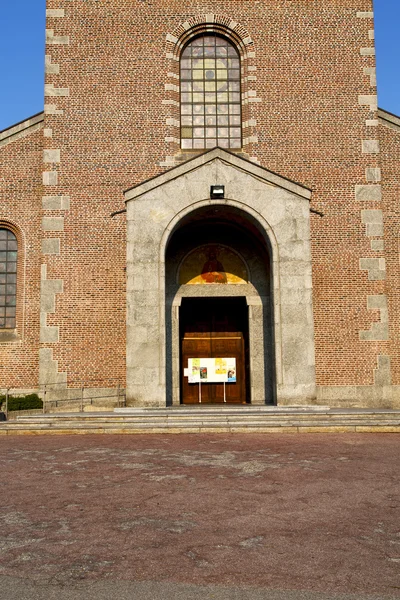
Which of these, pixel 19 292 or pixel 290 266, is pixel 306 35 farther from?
pixel 19 292

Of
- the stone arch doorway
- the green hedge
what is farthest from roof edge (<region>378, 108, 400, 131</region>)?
the green hedge

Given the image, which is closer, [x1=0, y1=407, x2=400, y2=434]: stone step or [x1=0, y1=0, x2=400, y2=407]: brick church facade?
[x1=0, y1=407, x2=400, y2=434]: stone step

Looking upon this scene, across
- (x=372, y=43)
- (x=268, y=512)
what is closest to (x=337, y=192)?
(x=372, y=43)

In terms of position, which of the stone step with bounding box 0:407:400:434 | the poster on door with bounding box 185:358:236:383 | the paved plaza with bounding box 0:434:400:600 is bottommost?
the paved plaza with bounding box 0:434:400:600

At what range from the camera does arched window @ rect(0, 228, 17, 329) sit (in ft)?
57.6

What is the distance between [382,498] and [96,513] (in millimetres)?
3260

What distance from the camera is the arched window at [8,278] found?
57.6 ft

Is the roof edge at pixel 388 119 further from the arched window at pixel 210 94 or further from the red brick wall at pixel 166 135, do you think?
the arched window at pixel 210 94

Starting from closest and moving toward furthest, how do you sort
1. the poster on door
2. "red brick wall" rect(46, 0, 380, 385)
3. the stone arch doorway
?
"red brick wall" rect(46, 0, 380, 385) → the stone arch doorway → the poster on door

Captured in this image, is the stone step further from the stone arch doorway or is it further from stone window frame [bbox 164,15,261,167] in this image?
stone window frame [bbox 164,15,261,167]

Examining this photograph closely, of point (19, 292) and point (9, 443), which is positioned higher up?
point (19, 292)

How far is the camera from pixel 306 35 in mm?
18375

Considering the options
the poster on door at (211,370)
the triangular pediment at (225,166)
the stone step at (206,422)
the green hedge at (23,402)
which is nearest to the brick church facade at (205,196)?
the triangular pediment at (225,166)

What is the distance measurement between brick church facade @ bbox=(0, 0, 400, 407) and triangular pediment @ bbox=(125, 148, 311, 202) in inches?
1.6
